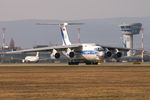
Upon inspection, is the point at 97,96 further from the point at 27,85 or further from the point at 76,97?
the point at 27,85

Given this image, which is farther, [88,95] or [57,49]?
[57,49]

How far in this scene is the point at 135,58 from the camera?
482 ft

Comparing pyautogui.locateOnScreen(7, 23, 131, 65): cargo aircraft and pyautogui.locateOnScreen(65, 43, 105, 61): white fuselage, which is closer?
pyautogui.locateOnScreen(65, 43, 105, 61): white fuselage

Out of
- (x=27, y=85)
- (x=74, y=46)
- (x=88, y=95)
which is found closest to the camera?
(x=88, y=95)

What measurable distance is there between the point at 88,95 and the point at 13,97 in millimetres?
3566

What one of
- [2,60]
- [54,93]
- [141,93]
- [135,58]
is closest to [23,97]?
[54,93]

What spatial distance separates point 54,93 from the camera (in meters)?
23.4

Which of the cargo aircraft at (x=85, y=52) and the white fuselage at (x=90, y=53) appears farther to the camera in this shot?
the cargo aircraft at (x=85, y=52)

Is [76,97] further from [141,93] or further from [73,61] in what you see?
[73,61]

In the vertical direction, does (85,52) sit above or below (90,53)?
above

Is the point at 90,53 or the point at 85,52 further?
the point at 85,52

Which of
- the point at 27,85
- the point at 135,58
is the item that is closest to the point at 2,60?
the point at 135,58

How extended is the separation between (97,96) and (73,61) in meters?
48.9

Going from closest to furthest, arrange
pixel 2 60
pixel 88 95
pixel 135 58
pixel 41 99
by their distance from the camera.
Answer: pixel 41 99
pixel 88 95
pixel 2 60
pixel 135 58
